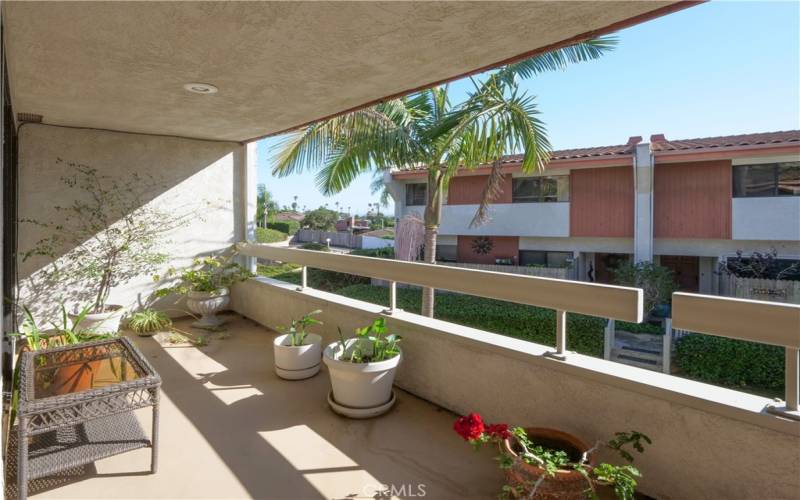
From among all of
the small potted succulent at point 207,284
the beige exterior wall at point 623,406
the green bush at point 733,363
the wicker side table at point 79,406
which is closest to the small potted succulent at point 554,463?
the beige exterior wall at point 623,406

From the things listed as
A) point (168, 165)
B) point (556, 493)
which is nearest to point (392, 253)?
point (168, 165)

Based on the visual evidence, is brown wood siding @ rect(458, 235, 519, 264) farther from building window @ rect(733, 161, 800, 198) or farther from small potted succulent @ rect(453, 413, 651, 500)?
small potted succulent @ rect(453, 413, 651, 500)

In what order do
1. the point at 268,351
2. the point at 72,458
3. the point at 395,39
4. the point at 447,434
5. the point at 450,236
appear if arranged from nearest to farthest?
the point at 72,458 → the point at 395,39 → the point at 447,434 → the point at 268,351 → the point at 450,236

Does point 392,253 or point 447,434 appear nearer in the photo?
point 447,434

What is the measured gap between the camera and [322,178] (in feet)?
21.9

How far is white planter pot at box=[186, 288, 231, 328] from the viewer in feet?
16.1

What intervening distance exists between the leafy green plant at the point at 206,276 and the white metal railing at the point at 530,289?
2590mm

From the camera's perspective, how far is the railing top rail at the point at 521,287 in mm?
1924

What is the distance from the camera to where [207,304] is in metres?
Answer: 4.93

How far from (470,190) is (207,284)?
10823 mm

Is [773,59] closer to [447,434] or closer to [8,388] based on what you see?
[447,434]

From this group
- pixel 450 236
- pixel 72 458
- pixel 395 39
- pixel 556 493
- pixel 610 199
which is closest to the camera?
pixel 556 493

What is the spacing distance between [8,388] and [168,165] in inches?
120

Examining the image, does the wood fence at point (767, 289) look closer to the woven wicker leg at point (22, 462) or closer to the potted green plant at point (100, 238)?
the potted green plant at point (100, 238)
